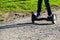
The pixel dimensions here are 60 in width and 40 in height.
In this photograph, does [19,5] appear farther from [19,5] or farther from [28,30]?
[28,30]

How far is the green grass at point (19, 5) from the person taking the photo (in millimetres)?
12177

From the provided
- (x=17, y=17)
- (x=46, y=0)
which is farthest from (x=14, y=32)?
(x=17, y=17)

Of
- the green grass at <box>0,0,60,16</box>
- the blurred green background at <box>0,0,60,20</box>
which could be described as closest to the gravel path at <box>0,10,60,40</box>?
the blurred green background at <box>0,0,60,20</box>

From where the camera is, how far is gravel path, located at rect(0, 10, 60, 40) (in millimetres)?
7887

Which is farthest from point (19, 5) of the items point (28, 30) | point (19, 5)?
point (28, 30)

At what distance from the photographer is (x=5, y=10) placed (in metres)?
12.0

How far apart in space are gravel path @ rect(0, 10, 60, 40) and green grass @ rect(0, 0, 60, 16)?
2.14m

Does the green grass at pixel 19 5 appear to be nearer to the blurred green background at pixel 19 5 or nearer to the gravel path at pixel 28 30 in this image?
the blurred green background at pixel 19 5

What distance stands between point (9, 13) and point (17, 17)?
2.14ft

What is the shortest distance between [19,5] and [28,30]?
14.6 feet

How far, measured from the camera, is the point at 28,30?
8688 mm

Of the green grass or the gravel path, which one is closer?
the gravel path

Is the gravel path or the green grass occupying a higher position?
the green grass

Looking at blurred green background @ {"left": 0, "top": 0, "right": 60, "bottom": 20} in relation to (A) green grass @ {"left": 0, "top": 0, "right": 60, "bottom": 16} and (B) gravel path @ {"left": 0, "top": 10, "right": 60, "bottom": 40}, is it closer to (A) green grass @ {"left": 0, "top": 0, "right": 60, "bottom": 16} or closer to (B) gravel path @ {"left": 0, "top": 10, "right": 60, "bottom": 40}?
(A) green grass @ {"left": 0, "top": 0, "right": 60, "bottom": 16}
